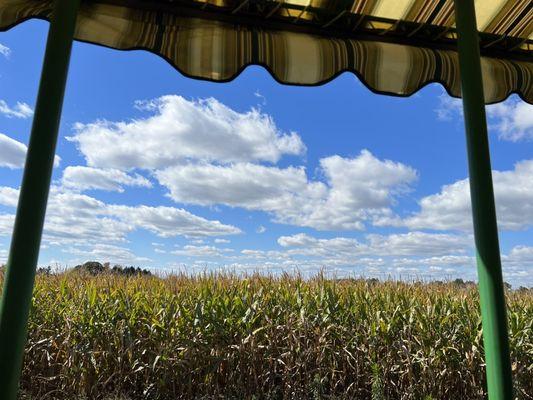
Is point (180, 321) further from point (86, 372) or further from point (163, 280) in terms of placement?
point (163, 280)

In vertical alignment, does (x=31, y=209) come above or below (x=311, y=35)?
below

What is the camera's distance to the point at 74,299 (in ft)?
14.4

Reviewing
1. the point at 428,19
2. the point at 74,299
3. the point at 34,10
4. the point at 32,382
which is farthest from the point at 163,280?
the point at 428,19

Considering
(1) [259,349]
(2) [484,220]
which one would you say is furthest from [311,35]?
(1) [259,349]

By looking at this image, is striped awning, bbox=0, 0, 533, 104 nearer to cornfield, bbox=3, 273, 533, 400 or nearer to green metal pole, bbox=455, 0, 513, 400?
green metal pole, bbox=455, 0, 513, 400

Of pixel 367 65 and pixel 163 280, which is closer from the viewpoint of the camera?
pixel 367 65

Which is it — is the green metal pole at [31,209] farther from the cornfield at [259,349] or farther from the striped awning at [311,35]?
the cornfield at [259,349]

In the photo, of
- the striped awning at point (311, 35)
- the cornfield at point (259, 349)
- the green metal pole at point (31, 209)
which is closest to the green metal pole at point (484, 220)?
the striped awning at point (311, 35)

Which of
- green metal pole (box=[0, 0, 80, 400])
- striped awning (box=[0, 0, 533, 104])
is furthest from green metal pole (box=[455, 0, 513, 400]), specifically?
green metal pole (box=[0, 0, 80, 400])

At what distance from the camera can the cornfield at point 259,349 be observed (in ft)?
11.7

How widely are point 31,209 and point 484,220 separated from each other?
51.7 inches

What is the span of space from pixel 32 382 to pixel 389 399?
305 cm

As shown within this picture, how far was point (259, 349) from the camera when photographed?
3674 mm

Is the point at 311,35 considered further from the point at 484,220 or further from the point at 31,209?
the point at 31,209
